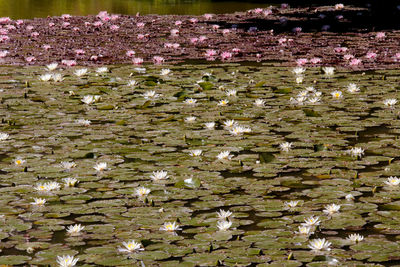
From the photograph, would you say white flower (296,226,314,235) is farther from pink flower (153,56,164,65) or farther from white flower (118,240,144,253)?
pink flower (153,56,164,65)

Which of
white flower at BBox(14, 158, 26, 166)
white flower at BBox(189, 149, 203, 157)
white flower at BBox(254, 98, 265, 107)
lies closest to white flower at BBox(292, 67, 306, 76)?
white flower at BBox(254, 98, 265, 107)

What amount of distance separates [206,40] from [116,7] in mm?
8603

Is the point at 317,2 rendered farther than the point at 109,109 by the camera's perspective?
Yes

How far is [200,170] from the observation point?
186 inches

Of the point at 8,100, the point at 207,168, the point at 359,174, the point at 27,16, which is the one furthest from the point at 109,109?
the point at 27,16

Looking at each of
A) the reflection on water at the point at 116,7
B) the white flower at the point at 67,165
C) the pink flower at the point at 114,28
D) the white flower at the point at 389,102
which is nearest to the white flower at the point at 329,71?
the white flower at the point at 389,102

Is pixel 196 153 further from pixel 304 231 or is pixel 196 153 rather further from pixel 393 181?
pixel 304 231

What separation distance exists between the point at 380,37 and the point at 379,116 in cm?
531

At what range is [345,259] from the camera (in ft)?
11.0

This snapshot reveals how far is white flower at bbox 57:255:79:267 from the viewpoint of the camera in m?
3.27

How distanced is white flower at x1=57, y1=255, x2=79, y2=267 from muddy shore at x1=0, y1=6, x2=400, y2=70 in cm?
580

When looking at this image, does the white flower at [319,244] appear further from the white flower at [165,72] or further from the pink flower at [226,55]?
the pink flower at [226,55]

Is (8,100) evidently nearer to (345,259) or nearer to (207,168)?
(207,168)

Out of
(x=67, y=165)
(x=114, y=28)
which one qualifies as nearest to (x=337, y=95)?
(x=67, y=165)
